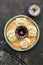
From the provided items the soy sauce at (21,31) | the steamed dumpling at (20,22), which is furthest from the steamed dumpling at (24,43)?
the steamed dumpling at (20,22)

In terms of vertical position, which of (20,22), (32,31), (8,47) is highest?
(20,22)

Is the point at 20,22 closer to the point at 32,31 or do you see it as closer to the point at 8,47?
the point at 32,31

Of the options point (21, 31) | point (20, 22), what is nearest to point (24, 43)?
point (21, 31)

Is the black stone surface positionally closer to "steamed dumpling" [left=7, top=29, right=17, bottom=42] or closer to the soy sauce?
"steamed dumpling" [left=7, top=29, right=17, bottom=42]

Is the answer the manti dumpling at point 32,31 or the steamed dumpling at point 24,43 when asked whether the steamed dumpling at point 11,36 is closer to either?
the steamed dumpling at point 24,43

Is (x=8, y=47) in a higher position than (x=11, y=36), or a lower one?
lower

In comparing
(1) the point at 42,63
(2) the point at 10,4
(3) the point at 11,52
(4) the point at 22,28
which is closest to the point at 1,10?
(2) the point at 10,4

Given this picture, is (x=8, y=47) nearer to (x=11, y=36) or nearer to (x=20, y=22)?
(x=11, y=36)

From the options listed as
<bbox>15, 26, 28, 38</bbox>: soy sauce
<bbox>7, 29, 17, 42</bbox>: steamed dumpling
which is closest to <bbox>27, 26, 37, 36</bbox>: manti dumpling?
→ <bbox>15, 26, 28, 38</bbox>: soy sauce
